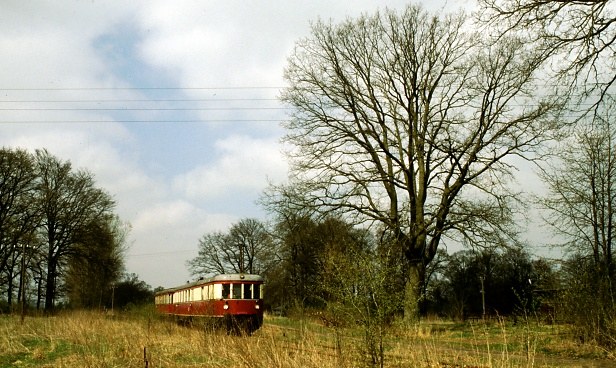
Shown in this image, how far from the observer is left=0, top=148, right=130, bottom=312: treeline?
35.2 m

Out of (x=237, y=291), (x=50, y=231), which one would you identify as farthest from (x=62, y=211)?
(x=237, y=291)

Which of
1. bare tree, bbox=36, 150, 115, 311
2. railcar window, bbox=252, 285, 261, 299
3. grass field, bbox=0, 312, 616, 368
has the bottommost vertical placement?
grass field, bbox=0, 312, 616, 368

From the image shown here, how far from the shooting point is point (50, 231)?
1496 inches

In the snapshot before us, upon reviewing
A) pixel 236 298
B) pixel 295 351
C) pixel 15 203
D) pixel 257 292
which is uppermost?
pixel 15 203

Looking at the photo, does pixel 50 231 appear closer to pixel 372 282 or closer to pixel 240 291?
pixel 240 291

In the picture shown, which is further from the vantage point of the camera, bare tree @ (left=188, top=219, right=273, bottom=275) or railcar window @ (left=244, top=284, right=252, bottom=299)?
bare tree @ (left=188, top=219, right=273, bottom=275)

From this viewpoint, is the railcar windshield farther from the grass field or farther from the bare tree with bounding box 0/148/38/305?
the bare tree with bounding box 0/148/38/305

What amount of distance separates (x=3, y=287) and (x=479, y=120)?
35.6 meters

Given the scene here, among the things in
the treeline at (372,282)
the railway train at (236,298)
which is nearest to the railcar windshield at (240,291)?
the railway train at (236,298)

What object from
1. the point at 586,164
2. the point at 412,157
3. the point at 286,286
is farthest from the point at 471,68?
the point at 286,286

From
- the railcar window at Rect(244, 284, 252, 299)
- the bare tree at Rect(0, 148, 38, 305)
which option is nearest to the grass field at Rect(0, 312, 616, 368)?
the railcar window at Rect(244, 284, 252, 299)

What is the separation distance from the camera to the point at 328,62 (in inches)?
890

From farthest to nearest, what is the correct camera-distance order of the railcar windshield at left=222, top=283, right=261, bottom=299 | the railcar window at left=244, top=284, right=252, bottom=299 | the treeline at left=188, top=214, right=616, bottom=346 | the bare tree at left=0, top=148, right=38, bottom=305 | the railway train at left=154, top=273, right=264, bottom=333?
the bare tree at left=0, top=148, right=38, bottom=305, the railcar window at left=244, top=284, right=252, bottom=299, the railcar windshield at left=222, top=283, right=261, bottom=299, the railway train at left=154, top=273, right=264, bottom=333, the treeline at left=188, top=214, right=616, bottom=346

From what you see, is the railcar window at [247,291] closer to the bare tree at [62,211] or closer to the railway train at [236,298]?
the railway train at [236,298]
